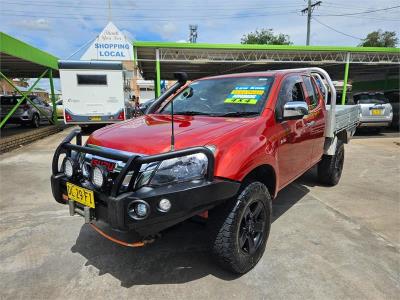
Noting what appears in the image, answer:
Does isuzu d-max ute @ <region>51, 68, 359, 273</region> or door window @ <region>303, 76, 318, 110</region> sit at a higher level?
door window @ <region>303, 76, 318, 110</region>

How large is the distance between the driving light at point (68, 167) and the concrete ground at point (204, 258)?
924 mm

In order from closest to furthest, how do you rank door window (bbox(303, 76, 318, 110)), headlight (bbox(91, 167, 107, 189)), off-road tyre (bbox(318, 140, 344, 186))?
headlight (bbox(91, 167, 107, 189))
door window (bbox(303, 76, 318, 110))
off-road tyre (bbox(318, 140, 344, 186))

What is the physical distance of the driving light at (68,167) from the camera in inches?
115

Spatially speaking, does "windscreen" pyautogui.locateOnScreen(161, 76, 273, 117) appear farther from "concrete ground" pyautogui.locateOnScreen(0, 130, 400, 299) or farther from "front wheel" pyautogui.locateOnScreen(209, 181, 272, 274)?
"concrete ground" pyautogui.locateOnScreen(0, 130, 400, 299)

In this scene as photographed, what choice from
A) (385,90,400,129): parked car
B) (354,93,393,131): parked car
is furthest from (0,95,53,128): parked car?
(385,90,400,129): parked car

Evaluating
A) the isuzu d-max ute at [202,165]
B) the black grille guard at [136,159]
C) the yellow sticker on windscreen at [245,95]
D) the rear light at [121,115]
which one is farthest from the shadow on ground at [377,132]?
the black grille guard at [136,159]

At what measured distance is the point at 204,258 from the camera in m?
3.27

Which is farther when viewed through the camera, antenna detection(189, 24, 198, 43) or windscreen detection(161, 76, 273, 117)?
antenna detection(189, 24, 198, 43)

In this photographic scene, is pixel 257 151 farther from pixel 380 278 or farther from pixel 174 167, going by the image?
pixel 380 278

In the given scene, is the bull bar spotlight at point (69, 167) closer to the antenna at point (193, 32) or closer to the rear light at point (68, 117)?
the rear light at point (68, 117)

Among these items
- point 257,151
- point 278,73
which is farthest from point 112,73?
point 257,151

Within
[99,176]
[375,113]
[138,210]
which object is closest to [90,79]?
[375,113]

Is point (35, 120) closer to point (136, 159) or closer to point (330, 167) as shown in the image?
point (330, 167)

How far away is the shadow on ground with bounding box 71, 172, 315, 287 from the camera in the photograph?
2945 mm
